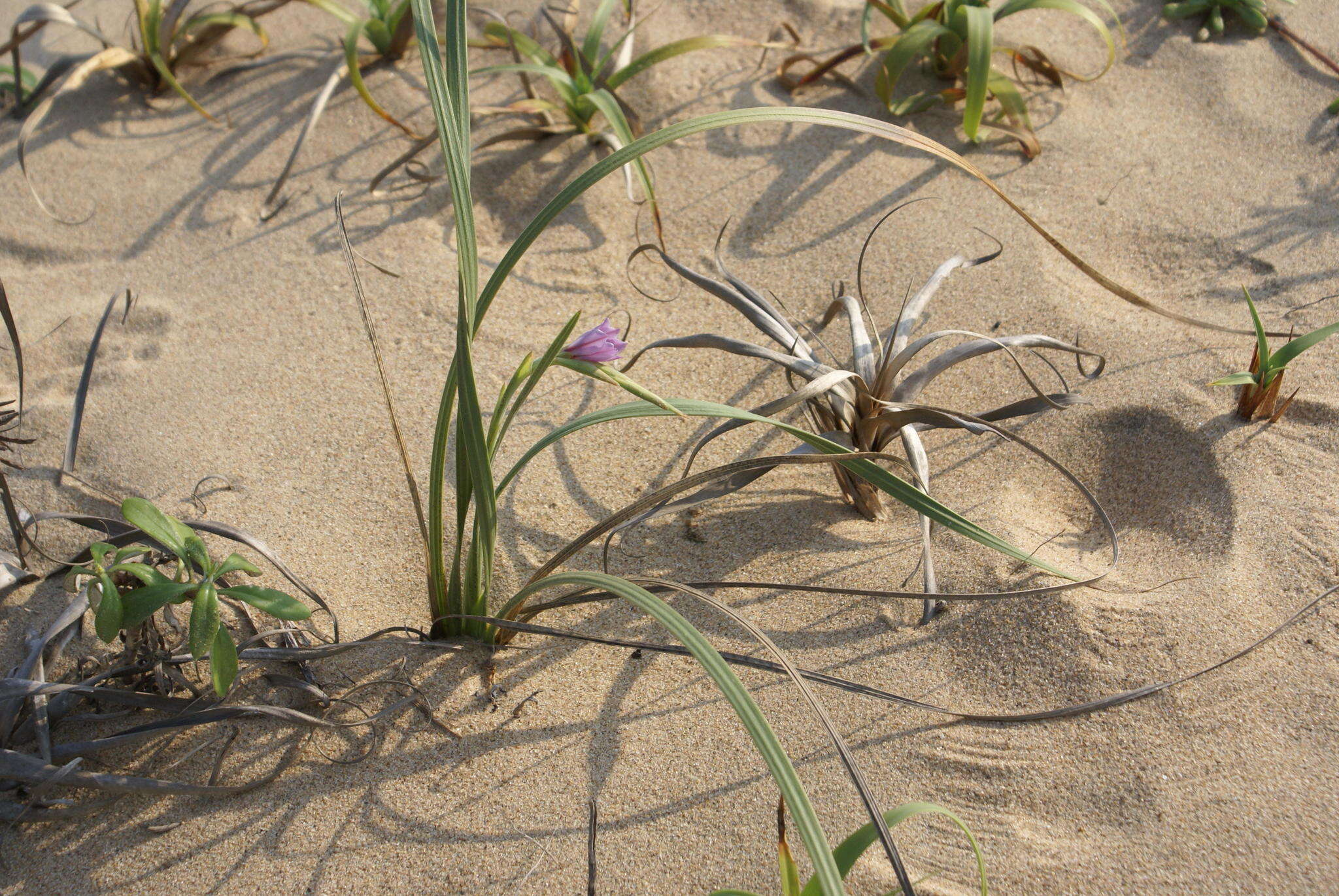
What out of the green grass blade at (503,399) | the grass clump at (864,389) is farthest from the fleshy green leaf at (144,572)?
the grass clump at (864,389)

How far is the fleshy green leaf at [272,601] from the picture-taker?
3.46ft

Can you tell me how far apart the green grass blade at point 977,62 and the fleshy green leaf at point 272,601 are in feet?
5.74

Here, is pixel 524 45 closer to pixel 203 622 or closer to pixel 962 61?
pixel 962 61

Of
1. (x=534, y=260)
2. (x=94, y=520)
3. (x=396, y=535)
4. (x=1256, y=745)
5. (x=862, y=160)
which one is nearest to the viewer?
(x=1256, y=745)

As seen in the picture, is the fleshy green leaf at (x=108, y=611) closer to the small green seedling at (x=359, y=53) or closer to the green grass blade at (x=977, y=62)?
the small green seedling at (x=359, y=53)

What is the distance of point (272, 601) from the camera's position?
1.07 metres

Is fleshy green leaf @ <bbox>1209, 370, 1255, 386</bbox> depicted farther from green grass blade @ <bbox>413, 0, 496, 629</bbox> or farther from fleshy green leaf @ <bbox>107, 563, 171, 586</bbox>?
fleshy green leaf @ <bbox>107, 563, 171, 586</bbox>

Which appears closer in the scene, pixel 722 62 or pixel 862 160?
pixel 862 160

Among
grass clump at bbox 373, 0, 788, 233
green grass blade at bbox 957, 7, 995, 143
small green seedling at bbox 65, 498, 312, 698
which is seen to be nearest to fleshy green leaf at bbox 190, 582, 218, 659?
small green seedling at bbox 65, 498, 312, 698

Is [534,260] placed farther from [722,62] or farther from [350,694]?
[350,694]

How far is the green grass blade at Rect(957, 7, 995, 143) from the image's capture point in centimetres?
208

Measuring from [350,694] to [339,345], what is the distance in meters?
0.79

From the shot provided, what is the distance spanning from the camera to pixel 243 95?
2.40m

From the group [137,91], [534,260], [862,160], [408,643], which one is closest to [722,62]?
[862,160]
